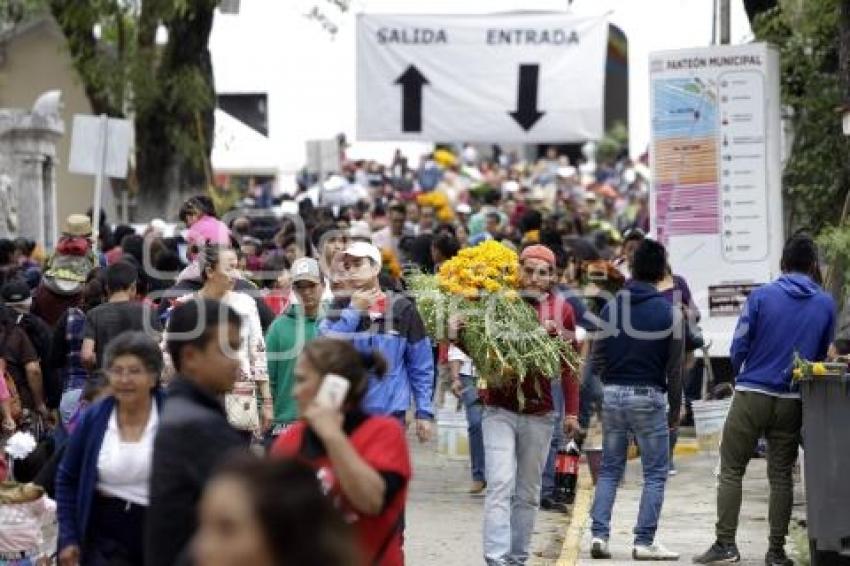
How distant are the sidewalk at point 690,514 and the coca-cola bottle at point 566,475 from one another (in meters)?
0.17

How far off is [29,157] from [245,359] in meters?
15.7

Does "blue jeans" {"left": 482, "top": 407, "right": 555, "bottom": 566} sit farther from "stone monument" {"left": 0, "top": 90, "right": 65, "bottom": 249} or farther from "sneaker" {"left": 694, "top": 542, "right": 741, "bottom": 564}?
"stone monument" {"left": 0, "top": 90, "right": 65, "bottom": 249}

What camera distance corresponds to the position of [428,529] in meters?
14.1

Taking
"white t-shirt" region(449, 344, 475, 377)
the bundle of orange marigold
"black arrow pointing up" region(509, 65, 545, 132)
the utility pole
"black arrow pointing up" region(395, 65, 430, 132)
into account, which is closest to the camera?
the bundle of orange marigold

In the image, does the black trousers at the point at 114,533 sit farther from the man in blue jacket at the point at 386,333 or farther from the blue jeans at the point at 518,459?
the blue jeans at the point at 518,459

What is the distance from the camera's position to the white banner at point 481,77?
24484 mm

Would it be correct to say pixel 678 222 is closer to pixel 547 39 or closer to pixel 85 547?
pixel 547 39

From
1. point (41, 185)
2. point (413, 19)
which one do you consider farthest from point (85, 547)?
point (41, 185)

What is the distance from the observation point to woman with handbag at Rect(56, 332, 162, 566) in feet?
25.8

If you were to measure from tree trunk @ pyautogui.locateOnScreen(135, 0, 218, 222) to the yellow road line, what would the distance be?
37.2 ft

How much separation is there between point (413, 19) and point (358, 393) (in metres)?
18.1

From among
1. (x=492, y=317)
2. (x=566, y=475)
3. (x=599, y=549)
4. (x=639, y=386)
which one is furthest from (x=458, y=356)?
(x=566, y=475)

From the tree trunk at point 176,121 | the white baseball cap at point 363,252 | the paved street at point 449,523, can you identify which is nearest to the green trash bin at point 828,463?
the paved street at point 449,523

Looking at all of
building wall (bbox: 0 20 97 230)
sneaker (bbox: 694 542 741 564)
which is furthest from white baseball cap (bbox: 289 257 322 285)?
building wall (bbox: 0 20 97 230)
